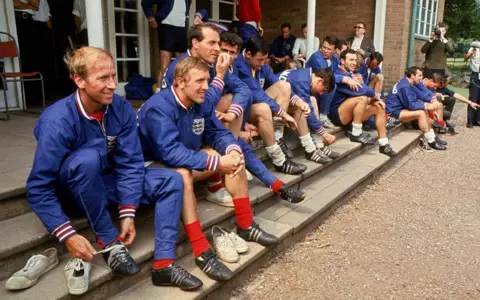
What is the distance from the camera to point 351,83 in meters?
4.98

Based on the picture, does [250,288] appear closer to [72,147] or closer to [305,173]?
[72,147]

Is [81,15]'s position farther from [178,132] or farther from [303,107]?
[178,132]

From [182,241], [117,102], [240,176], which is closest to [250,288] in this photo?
[182,241]

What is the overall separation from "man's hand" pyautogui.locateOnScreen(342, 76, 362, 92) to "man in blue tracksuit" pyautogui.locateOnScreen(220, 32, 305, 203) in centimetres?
190

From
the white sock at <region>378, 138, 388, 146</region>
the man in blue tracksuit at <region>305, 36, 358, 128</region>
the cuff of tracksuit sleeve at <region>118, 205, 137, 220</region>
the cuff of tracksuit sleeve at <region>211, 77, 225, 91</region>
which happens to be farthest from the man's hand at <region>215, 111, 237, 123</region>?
the white sock at <region>378, 138, 388, 146</region>

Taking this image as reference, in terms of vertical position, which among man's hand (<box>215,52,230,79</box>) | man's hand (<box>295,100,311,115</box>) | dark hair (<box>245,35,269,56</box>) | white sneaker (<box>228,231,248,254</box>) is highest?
dark hair (<box>245,35,269,56</box>)

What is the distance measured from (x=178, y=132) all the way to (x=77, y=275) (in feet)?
2.97

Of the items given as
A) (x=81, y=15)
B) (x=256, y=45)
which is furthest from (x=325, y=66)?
(x=81, y=15)

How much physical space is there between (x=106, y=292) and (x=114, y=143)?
0.75 m

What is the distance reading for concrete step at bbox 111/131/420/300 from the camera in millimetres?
2076

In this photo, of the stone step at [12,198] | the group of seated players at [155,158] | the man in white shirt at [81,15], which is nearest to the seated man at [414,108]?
the group of seated players at [155,158]

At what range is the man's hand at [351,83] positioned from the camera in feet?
16.4

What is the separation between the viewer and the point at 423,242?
10.3ft

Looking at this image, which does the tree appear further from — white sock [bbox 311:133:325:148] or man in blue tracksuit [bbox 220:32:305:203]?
man in blue tracksuit [bbox 220:32:305:203]
